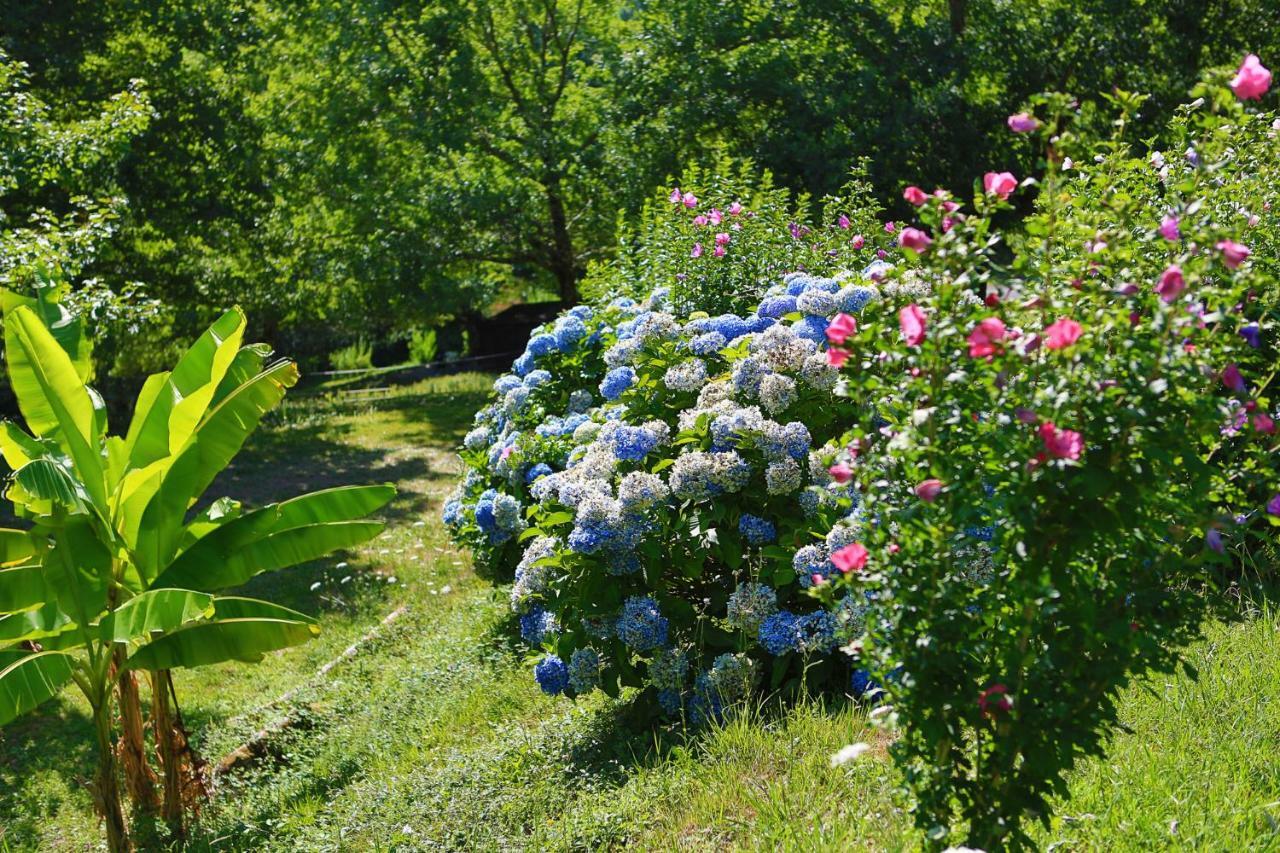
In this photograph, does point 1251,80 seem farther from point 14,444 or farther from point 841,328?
point 14,444

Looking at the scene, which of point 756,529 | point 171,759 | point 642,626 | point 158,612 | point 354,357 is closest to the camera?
point 158,612

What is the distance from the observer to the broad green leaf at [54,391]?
215 inches

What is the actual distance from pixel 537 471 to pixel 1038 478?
4.87 meters

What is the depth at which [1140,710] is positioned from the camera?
Result: 4066mm

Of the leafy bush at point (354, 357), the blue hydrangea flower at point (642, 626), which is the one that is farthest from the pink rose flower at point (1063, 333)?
the leafy bush at point (354, 357)

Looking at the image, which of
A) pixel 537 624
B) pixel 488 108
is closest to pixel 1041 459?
pixel 537 624

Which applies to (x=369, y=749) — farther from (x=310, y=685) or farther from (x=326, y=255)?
(x=326, y=255)

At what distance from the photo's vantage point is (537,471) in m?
7.10

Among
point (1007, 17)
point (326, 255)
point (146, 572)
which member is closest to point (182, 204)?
point (326, 255)

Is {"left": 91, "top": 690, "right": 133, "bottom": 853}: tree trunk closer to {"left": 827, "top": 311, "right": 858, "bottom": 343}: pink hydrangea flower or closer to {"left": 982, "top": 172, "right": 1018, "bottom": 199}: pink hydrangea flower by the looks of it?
{"left": 827, "top": 311, "right": 858, "bottom": 343}: pink hydrangea flower

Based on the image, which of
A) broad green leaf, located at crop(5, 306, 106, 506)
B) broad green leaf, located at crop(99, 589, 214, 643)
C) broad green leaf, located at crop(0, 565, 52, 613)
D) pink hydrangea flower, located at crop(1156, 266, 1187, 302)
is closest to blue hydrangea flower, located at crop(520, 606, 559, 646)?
broad green leaf, located at crop(99, 589, 214, 643)

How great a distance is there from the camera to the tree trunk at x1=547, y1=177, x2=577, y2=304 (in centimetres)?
1911

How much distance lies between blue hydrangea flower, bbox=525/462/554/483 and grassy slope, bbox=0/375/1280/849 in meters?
0.90

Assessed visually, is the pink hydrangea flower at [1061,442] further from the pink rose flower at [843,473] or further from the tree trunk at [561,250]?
the tree trunk at [561,250]
